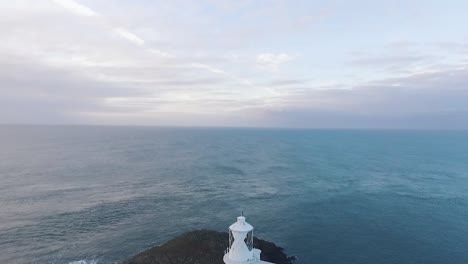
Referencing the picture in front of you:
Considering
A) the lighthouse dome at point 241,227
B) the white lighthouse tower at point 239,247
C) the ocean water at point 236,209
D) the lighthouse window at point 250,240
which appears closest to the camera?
the lighthouse dome at point 241,227

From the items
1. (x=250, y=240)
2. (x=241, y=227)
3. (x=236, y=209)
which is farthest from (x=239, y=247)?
(x=236, y=209)

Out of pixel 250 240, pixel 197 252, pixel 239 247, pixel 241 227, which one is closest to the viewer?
pixel 241 227

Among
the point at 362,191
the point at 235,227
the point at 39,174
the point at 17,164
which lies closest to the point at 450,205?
the point at 362,191

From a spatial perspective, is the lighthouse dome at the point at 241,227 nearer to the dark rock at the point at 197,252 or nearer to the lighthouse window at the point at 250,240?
the lighthouse window at the point at 250,240

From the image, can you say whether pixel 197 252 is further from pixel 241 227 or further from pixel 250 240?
pixel 241 227

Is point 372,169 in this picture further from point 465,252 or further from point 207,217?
point 207,217

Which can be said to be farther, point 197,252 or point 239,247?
point 197,252

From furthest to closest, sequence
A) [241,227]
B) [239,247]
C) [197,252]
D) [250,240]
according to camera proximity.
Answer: [197,252], [250,240], [239,247], [241,227]

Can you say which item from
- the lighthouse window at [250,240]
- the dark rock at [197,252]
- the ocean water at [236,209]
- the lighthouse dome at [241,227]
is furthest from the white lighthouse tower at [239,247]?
the ocean water at [236,209]

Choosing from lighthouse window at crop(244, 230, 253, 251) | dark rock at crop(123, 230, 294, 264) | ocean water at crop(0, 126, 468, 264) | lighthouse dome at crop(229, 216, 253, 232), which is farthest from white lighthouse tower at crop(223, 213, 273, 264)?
ocean water at crop(0, 126, 468, 264)
